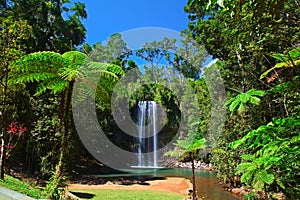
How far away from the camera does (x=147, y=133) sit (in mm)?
23719

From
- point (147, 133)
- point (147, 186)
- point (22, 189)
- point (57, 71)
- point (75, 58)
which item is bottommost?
point (147, 186)

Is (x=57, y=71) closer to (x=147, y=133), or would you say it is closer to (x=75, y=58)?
(x=75, y=58)

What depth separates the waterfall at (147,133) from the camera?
76.1 ft

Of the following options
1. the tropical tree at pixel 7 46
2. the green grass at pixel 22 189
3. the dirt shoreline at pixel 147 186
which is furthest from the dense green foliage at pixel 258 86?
the tropical tree at pixel 7 46

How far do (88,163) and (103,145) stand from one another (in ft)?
4.85

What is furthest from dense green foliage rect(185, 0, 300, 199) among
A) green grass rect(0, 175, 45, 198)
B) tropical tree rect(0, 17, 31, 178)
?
tropical tree rect(0, 17, 31, 178)

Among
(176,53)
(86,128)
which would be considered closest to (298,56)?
(86,128)

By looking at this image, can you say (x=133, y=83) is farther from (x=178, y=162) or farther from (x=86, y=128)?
(x=86, y=128)

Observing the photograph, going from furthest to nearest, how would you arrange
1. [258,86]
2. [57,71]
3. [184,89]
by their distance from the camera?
[184,89] < [258,86] < [57,71]

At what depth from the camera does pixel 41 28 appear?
15.2 metres

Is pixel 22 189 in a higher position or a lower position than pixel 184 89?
lower

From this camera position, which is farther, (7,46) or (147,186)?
(147,186)

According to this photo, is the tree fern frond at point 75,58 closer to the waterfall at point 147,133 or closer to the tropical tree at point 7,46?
the tropical tree at point 7,46

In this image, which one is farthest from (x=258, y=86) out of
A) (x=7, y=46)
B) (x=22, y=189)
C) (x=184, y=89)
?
(x=184, y=89)
